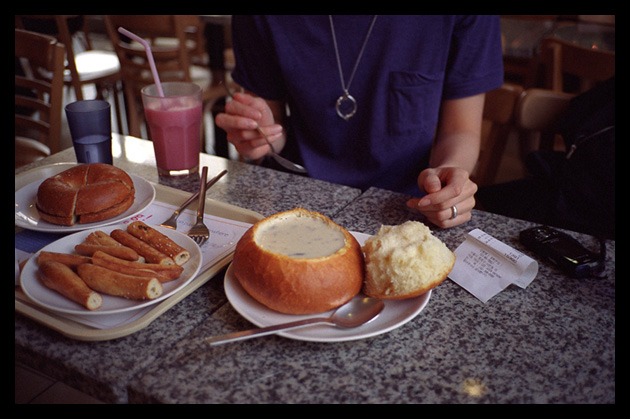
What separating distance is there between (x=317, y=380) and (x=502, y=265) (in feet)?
1.30

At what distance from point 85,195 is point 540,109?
4.95ft

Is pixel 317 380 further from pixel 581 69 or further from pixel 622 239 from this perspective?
pixel 581 69

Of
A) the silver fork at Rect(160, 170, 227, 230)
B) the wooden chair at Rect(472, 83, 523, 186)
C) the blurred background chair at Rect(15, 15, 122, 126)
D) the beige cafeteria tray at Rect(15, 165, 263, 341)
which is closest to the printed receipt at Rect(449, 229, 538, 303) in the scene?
the beige cafeteria tray at Rect(15, 165, 263, 341)

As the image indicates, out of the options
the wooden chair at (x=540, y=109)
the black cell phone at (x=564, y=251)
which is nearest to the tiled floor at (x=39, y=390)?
the black cell phone at (x=564, y=251)

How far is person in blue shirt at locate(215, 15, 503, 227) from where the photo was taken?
1308mm

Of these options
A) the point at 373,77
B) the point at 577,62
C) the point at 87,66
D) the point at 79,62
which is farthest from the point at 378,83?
the point at 79,62

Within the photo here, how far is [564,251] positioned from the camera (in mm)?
825

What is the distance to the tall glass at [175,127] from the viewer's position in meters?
1.09

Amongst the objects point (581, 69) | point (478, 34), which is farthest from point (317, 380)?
point (581, 69)

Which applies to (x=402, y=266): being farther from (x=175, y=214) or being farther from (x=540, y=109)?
(x=540, y=109)

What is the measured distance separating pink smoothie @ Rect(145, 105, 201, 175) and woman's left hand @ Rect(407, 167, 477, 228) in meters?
0.55

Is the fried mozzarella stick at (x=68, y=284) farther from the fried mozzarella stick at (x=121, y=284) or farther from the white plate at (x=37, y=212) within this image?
the white plate at (x=37, y=212)

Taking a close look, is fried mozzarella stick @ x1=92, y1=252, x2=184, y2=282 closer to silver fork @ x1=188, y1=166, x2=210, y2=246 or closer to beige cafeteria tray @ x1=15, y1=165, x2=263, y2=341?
beige cafeteria tray @ x1=15, y1=165, x2=263, y2=341
